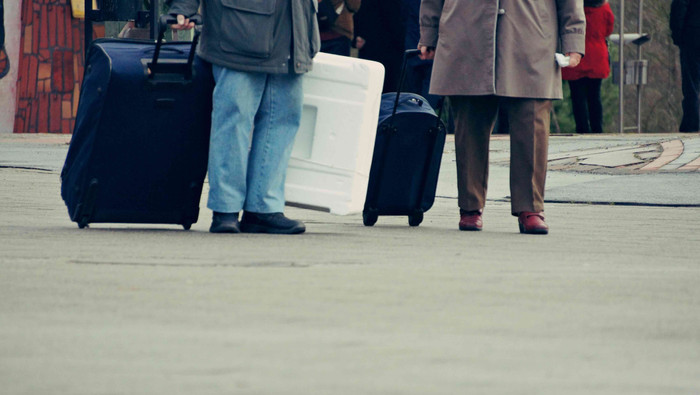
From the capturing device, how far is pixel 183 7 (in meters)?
6.46

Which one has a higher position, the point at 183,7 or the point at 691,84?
the point at 183,7

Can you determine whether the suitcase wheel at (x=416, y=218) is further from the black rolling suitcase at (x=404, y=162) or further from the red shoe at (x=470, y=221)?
the red shoe at (x=470, y=221)

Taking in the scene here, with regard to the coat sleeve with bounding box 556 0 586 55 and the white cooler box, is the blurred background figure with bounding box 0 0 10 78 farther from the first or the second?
the coat sleeve with bounding box 556 0 586 55

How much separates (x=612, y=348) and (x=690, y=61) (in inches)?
496

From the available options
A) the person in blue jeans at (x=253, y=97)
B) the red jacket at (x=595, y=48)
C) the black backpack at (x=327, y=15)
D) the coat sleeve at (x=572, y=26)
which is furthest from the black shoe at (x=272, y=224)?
the red jacket at (x=595, y=48)

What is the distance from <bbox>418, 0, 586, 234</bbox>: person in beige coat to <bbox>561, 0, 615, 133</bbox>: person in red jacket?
7764 millimetres

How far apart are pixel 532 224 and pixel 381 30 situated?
5792mm

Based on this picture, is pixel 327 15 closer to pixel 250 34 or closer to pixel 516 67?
pixel 516 67

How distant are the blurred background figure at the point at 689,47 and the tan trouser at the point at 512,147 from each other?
8.52m

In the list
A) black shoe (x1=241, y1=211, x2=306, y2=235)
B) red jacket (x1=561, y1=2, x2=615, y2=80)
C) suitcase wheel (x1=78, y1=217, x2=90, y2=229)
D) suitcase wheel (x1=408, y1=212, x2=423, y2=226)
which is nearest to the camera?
suitcase wheel (x1=78, y1=217, x2=90, y2=229)

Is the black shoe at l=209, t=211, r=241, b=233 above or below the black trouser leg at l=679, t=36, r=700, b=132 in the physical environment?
above

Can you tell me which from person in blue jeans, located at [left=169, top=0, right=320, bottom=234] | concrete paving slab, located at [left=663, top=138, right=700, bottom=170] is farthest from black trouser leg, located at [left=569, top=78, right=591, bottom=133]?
person in blue jeans, located at [left=169, top=0, right=320, bottom=234]

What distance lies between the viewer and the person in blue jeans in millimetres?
6484

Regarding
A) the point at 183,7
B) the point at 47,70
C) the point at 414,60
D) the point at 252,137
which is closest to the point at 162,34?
the point at 183,7
